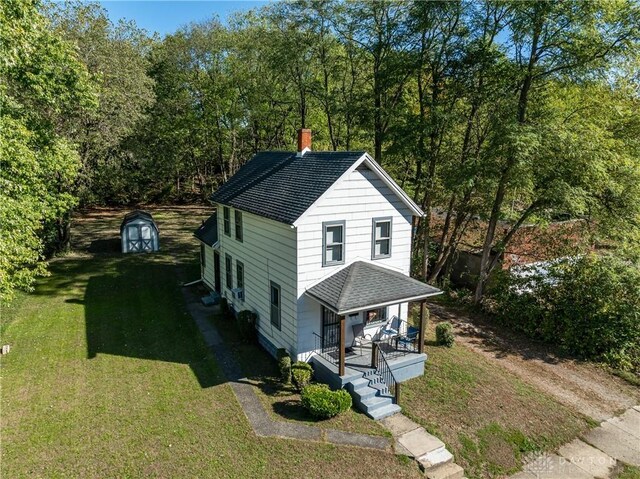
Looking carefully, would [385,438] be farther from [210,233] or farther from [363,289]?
[210,233]

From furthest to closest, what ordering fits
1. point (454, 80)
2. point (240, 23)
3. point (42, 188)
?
1. point (240, 23)
2. point (454, 80)
3. point (42, 188)

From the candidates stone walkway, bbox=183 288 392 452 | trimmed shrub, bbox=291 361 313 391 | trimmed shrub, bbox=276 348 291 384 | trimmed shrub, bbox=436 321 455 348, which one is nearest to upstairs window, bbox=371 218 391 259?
trimmed shrub, bbox=436 321 455 348

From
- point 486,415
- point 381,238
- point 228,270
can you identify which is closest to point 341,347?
point 381,238

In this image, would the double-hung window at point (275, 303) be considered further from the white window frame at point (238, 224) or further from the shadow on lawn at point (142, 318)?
the white window frame at point (238, 224)

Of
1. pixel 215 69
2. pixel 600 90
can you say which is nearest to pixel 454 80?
pixel 600 90

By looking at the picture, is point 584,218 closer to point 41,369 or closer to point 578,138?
point 578,138

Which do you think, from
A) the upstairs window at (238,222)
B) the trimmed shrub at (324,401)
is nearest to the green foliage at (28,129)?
the upstairs window at (238,222)
